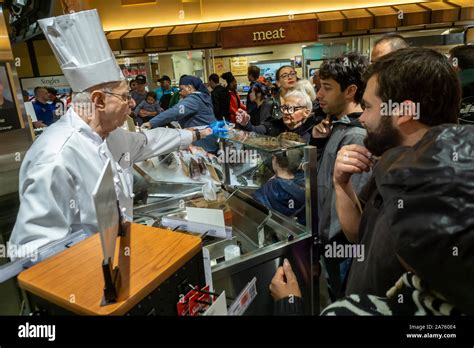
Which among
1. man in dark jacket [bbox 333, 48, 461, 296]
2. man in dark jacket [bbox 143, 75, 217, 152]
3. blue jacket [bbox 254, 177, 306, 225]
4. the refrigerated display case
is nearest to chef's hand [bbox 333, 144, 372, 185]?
man in dark jacket [bbox 333, 48, 461, 296]

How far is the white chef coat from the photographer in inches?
40.9

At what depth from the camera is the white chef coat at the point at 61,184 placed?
104 centimetres

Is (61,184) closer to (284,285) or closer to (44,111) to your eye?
(284,285)

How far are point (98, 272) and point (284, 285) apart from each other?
705 millimetres

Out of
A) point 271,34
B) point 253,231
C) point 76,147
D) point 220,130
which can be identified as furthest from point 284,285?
point 271,34

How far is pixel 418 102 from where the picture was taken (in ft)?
3.28

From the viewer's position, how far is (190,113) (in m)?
3.51

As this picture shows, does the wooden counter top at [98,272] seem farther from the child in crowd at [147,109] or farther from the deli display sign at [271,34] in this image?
the deli display sign at [271,34]

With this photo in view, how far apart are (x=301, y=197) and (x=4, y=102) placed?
1.93 metres

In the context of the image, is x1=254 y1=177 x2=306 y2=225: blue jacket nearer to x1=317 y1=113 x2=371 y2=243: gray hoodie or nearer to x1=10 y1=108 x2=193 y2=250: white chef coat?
x1=317 y1=113 x2=371 y2=243: gray hoodie

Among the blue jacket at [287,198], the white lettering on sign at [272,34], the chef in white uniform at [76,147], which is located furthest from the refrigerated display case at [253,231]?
the white lettering on sign at [272,34]

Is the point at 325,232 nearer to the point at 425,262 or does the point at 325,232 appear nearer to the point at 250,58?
the point at 425,262

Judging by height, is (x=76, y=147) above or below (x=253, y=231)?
above

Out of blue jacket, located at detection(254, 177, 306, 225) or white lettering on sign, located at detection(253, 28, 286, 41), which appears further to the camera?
white lettering on sign, located at detection(253, 28, 286, 41)
